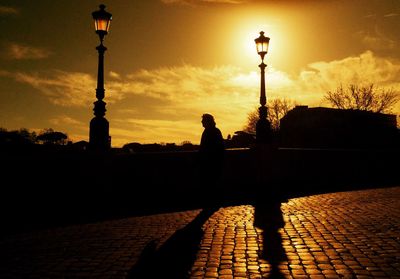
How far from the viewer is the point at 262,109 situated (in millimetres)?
12734

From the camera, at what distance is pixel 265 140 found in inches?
511

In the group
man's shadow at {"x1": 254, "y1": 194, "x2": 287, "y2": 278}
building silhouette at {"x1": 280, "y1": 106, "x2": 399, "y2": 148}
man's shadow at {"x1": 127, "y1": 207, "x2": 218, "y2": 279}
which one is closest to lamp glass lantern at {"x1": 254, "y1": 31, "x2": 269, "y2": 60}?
man's shadow at {"x1": 254, "y1": 194, "x2": 287, "y2": 278}

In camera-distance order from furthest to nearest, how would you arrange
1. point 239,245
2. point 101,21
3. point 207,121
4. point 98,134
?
point 101,21 → point 98,134 → point 207,121 → point 239,245

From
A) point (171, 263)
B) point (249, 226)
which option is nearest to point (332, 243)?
point (249, 226)

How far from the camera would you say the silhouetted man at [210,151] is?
8.54m

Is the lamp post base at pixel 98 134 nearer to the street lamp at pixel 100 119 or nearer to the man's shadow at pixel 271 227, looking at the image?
the street lamp at pixel 100 119

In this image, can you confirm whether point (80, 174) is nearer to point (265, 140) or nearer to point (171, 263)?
point (171, 263)

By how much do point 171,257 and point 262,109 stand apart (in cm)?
874

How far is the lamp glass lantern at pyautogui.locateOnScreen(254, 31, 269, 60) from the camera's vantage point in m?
13.1

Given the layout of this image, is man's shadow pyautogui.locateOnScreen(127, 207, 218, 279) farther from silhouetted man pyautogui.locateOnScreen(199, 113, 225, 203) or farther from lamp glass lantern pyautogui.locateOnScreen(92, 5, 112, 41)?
lamp glass lantern pyautogui.locateOnScreen(92, 5, 112, 41)

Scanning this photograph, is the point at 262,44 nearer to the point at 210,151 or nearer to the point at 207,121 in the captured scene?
the point at 207,121

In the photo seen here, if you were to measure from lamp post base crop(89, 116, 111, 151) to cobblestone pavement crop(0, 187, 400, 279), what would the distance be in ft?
8.96

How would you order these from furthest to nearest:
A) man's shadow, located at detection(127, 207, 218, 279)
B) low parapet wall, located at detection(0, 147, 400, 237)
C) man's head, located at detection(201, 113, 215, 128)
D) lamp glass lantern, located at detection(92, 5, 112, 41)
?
lamp glass lantern, located at detection(92, 5, 112, 41), man's head, located at detection(201, 113, 215, 128), low parapet wall, located at detection(0, 147, 400, 237), man's shadow, located at detection(127, 207, 218, 279)

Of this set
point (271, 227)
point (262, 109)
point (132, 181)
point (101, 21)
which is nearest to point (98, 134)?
point (132, 181)
